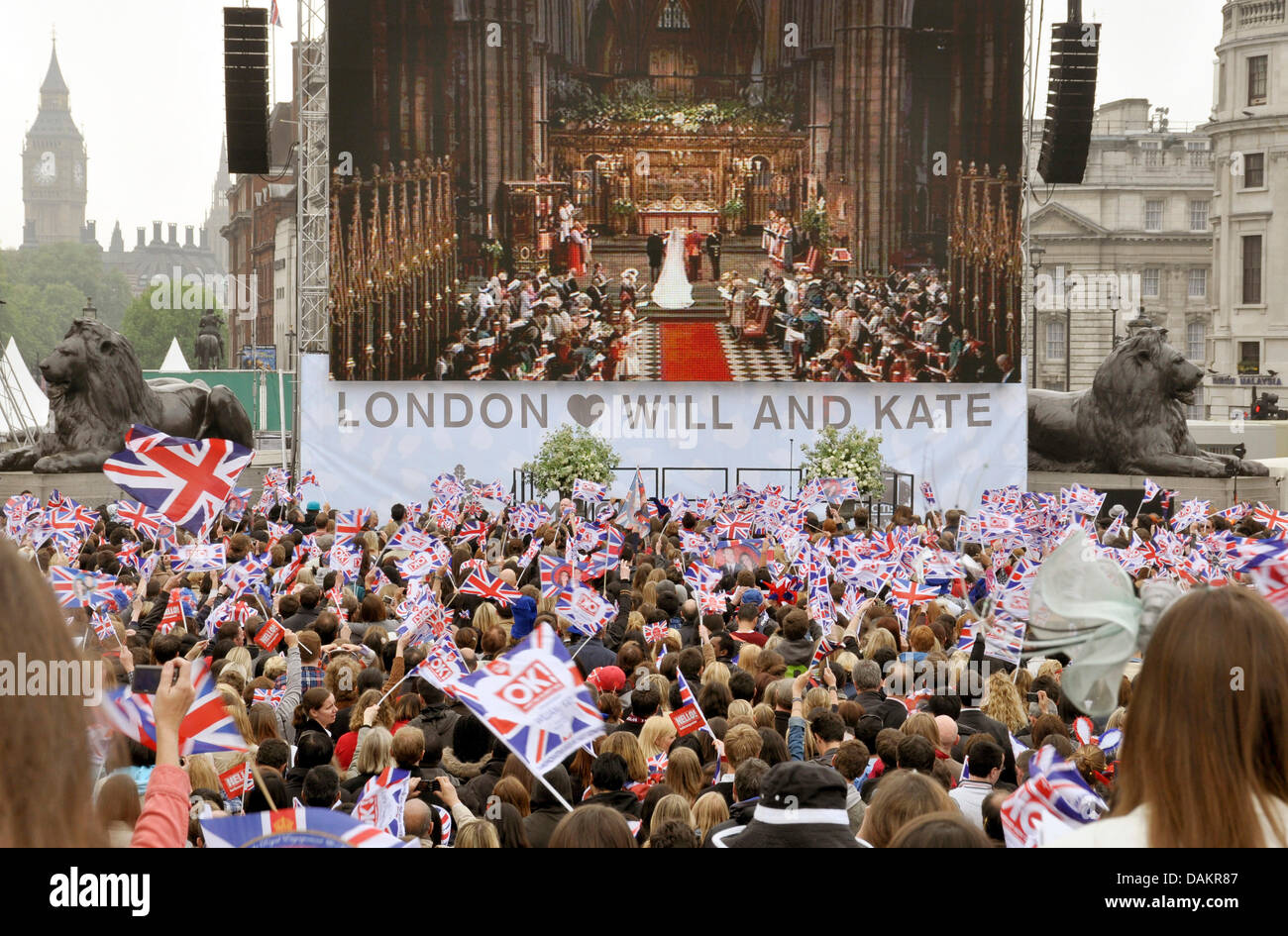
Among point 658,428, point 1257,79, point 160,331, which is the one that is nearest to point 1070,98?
point 658,428

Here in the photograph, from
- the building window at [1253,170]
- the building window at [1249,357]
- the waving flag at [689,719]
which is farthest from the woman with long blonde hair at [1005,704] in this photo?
the building window at [1253,170]

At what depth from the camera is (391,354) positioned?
26.8m

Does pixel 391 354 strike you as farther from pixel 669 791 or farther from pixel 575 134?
pixel 669 791

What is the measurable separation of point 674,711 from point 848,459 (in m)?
19.8

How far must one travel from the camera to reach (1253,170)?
62.1m

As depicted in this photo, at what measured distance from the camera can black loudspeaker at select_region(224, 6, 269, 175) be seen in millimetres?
25125

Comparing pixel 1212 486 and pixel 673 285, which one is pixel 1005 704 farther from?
pixel 1212 486

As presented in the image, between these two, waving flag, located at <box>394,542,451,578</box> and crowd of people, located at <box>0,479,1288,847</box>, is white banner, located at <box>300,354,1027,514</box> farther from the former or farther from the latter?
waving flag, located at <box>394,542,451,578</box>

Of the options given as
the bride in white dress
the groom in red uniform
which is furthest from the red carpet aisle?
the groom in red uniform

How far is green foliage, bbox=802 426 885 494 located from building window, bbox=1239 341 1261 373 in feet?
126

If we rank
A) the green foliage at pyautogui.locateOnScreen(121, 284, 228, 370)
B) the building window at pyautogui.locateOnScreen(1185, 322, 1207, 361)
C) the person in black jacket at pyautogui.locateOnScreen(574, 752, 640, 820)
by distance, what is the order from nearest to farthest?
the person in black jacket at pyautogui.locateOnScreen(574, 752, 640, 820)
the building window at pyautogui.locateOnScreen(1185, 322, 1207, 361)
the green foliage at pyautogui.locateOnScreen(121, 284, 228, 370)

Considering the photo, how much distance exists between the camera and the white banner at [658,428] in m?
27.6

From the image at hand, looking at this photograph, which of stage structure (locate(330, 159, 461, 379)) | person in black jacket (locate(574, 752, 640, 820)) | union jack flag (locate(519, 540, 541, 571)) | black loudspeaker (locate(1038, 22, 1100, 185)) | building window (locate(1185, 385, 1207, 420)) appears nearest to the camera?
person in black jacket (locate(574, 752, 640, 820))
